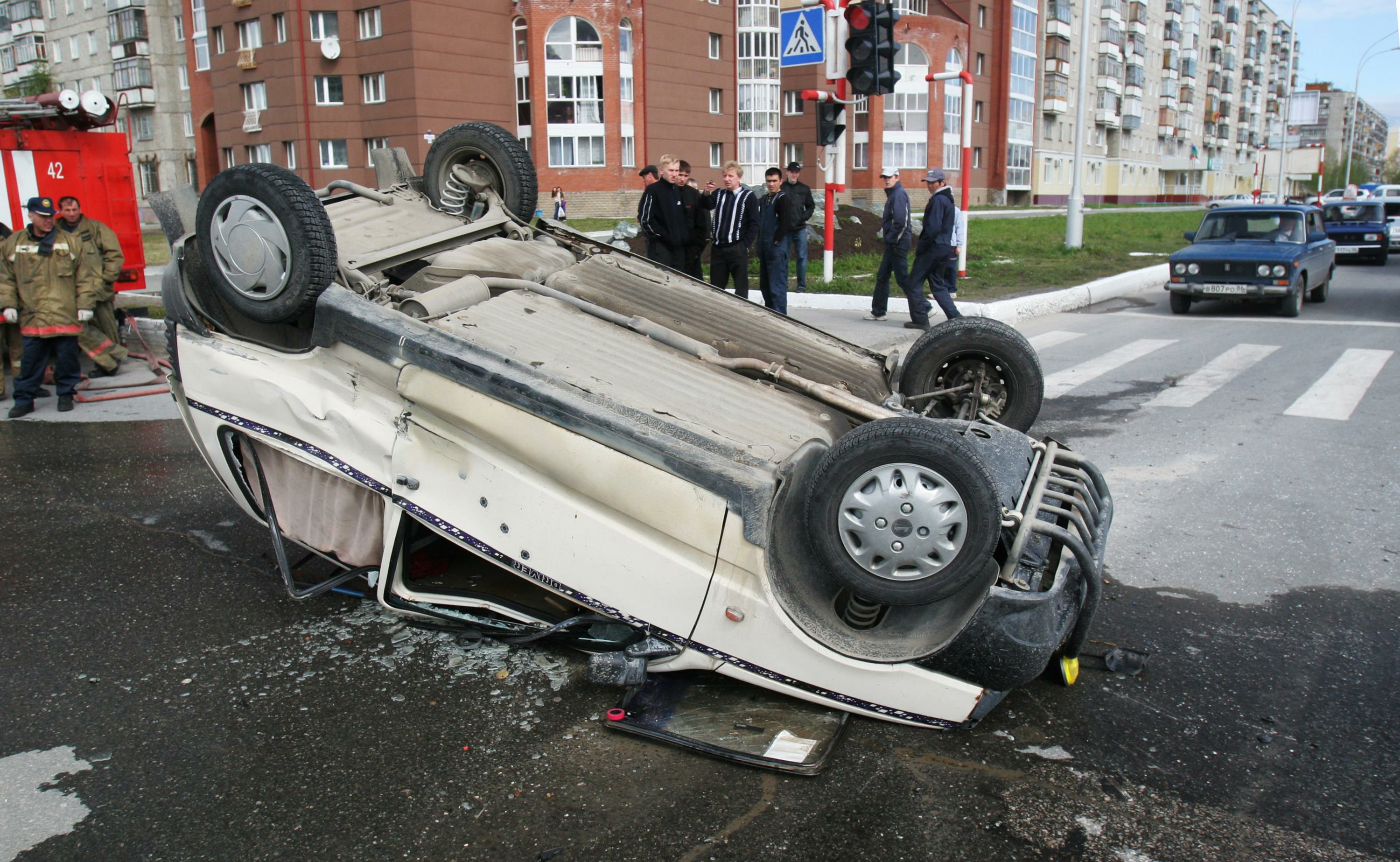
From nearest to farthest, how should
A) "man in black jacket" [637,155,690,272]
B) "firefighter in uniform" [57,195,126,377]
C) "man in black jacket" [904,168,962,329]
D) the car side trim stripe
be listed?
the car side trim stripe < "firefighter in uniform" [57,195,126,377] < "man in black jacket" [637,155,690,272] < "man in black jacket" [904,168,962,329]

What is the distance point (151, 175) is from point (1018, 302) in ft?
179

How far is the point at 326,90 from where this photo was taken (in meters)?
42.2

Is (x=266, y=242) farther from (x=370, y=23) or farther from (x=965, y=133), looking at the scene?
(x=370, y=23)

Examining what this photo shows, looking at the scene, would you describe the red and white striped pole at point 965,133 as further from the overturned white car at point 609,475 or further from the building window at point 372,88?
the building window at point 372,88

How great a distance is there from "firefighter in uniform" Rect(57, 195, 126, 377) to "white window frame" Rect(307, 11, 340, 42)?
1438 inches

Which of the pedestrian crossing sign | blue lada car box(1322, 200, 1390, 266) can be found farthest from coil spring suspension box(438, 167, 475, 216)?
blue lada car box(1322, 200, 1390, 266)

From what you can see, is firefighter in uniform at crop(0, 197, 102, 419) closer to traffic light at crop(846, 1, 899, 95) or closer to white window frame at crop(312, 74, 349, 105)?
traffic light at crop(846, 1, 899, 95)

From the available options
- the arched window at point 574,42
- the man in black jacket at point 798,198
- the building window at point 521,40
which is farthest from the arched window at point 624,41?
the man in black jacket at point 798,198

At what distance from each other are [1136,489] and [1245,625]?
5.79ft

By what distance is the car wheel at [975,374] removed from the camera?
4.22m

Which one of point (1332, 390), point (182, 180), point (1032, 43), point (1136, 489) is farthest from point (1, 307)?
point (1032, 43)

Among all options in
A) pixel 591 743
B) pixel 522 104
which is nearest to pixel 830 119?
pixel 591 743

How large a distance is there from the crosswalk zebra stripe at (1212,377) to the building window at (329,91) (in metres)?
40.7

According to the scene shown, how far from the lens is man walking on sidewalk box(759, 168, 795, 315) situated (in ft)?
36.6
